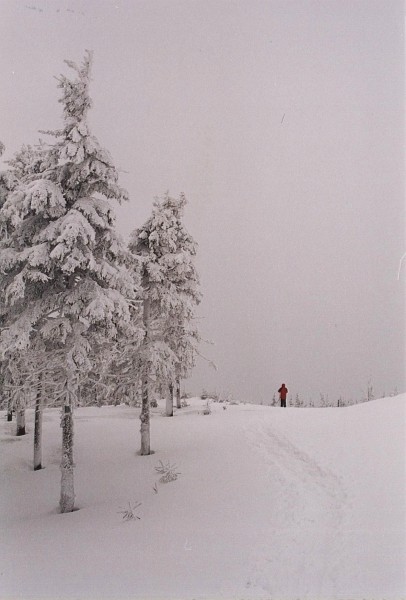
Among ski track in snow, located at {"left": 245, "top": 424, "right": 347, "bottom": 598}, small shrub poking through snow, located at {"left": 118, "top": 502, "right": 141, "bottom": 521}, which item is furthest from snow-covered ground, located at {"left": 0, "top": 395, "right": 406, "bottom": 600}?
small shrub poking through snow, located at {"left": 118, "top": 502, "right": 141, "bottom": 521}

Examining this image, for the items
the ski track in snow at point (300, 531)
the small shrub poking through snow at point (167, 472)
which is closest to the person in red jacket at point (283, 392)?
the ski track in snow at point (300, 531)

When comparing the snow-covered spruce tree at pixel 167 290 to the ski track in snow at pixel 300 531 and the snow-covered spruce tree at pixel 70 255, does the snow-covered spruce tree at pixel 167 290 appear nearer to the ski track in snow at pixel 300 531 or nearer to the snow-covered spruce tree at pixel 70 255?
the snow-covered spruce tree at pixel 70 255

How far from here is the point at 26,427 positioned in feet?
76.0

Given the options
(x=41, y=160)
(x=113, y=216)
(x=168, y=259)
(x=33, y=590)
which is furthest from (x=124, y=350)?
(x=33, y=590)

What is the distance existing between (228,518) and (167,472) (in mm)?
4398

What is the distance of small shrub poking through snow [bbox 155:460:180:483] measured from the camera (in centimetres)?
1432

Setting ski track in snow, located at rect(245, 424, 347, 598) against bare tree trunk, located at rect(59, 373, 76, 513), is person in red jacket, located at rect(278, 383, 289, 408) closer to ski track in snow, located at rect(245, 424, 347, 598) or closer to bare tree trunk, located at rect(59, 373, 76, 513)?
ski track in snow, located at rect(245, 424, 347, 598)

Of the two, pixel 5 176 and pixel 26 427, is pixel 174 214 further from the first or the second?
pixel 26 427

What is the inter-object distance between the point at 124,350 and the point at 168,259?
4.70 m

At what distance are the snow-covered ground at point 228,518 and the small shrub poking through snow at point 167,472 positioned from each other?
0.88 feet

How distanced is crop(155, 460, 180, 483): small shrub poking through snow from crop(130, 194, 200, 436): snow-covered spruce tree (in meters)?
3.56

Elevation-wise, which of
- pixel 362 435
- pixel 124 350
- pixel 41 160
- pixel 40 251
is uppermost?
pixel 41 160

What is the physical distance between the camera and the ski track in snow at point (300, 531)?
7496mm

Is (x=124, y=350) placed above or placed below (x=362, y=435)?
above
